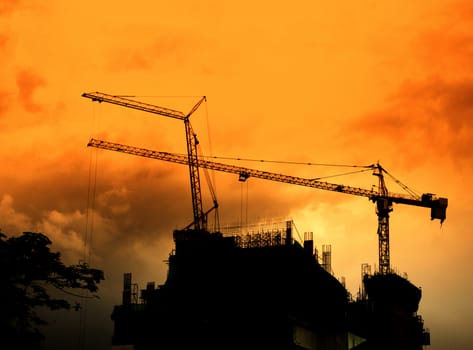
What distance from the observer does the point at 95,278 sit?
53.5 meters

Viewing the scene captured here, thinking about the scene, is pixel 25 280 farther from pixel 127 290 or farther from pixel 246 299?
pixel 127 290

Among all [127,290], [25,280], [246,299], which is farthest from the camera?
[127,290]

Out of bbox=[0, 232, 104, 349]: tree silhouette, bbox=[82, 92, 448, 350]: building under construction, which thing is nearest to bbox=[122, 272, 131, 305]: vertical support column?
bbox=[82, 92, 448, 350]: building under construction

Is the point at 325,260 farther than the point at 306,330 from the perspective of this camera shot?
Yes

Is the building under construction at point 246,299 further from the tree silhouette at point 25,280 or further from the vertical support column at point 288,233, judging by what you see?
the tree silhouette at point 25,280

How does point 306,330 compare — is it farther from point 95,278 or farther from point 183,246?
point 95,278

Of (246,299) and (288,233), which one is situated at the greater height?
(288,233)

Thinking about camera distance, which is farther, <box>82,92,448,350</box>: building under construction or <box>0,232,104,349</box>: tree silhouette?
<box>82,92,448,350</box>: building under construction

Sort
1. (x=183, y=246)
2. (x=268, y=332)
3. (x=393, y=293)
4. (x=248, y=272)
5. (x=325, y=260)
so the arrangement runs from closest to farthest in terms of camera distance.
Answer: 1. (x=268, y=332)
2. (x=248, y=272)
3. (x=183, y=246)
4. (x=325, y=260)
5. (x=393, y=293)

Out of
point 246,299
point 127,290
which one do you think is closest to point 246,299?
point 246,299

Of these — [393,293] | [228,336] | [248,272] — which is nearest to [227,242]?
[248,272]

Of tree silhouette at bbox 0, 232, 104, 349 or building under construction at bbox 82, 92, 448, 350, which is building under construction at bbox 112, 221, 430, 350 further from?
tree silhouette at bbox 0, 232, 104, 349

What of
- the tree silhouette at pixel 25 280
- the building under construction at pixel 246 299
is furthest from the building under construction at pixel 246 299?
the tree silhouette at pixel 25 280

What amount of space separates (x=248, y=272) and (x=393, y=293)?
243 ft
